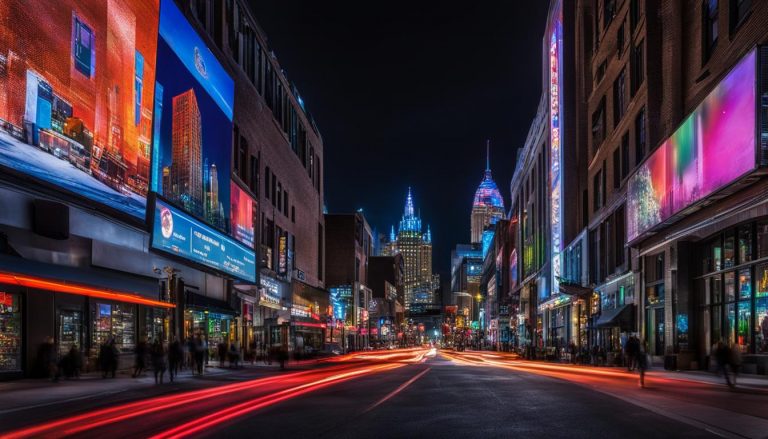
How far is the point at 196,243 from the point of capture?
42312 millimetres

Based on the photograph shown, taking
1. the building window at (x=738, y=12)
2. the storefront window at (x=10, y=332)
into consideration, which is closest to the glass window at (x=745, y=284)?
the building window at (x=738, y=12)

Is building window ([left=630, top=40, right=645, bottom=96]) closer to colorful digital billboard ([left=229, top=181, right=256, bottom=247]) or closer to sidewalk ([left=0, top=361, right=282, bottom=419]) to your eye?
colorful digital billboard ([left=229, top=181, right=256, bottom=247])

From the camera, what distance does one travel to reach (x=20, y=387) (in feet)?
78.0

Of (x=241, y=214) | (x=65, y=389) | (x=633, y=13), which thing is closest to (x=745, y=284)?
(x=633, y=13)

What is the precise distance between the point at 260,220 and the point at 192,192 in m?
21.2

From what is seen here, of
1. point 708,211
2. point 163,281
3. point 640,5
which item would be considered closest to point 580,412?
point 708,211

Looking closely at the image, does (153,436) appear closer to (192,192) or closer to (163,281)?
(163,281)

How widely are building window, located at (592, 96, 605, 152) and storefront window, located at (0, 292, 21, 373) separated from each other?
143ft

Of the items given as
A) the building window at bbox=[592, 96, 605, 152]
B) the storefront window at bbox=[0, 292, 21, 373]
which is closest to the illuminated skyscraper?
the storefront window at bbox=[0, 292, 21, 373]

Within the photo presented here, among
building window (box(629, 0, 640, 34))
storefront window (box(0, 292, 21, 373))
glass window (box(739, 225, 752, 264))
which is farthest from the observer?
building window (box(629, 0, 640, 34))

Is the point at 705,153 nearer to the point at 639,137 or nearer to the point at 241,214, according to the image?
the point at 639,137

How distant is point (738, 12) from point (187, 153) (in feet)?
89.4

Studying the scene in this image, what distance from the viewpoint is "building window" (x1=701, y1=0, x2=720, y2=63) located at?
34.2m

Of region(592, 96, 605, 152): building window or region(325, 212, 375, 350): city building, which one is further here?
region(325, 212, 375, 350): city building
